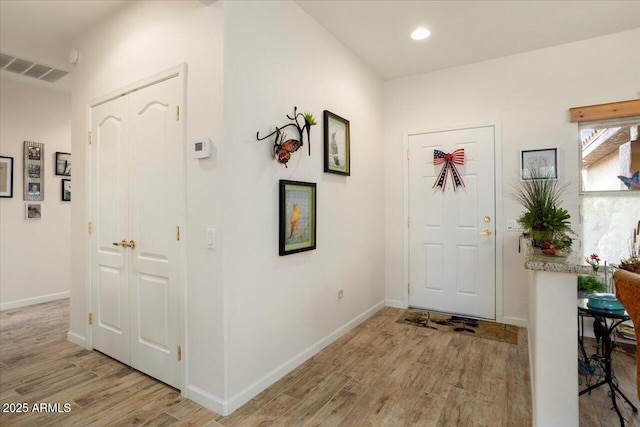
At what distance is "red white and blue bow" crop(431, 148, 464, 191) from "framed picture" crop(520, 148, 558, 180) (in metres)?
0.60

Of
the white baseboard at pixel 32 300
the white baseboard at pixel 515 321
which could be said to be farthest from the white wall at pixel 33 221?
the white baseboard at pixel 515 321

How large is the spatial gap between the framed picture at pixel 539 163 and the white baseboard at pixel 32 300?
6.05 metres

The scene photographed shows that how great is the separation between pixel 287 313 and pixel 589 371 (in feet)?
7.30

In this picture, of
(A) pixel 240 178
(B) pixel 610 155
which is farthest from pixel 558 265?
(B) pixel 610 155

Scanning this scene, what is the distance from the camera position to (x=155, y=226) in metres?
2.38

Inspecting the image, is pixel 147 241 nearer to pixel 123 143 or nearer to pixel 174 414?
pixel 123 143

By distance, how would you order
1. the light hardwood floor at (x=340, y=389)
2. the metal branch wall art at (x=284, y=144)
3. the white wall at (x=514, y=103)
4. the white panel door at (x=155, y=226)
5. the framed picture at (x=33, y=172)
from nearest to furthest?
the light hardwood floor at (x=340, y=389) → the white panel door at (x=155, y=226) → the metal branch wall art at (x=284, y=144) → the white wall at (x=514, y=103) → the framed picture at (x=33, y=172)

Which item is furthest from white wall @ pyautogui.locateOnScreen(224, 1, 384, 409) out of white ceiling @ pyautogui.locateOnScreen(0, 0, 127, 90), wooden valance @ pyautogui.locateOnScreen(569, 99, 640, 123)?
wooden valance @ pyautogui.locateOnScreen(569, 99, 640, 123)

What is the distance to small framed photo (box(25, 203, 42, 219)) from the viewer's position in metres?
4.34

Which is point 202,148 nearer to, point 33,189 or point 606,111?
point 606,111

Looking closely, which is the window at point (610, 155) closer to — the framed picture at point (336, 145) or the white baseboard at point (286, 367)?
the framed picture at point (336, 145)

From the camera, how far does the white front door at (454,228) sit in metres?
3.67

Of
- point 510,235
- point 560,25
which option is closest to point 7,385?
point 510,235

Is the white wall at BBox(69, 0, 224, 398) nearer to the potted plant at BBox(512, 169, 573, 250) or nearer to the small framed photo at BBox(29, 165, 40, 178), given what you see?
the potted plant at BBox(512, 169, 573, 250)
